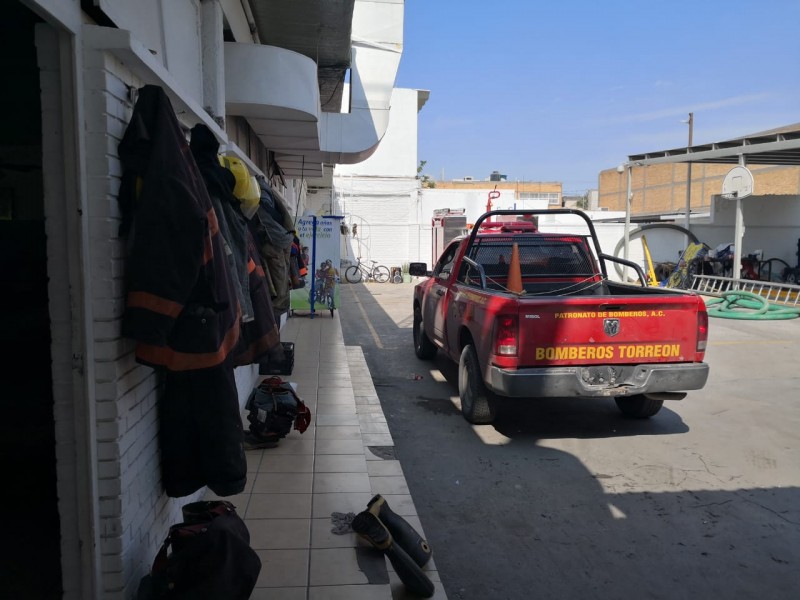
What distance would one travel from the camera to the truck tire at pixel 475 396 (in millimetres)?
6426

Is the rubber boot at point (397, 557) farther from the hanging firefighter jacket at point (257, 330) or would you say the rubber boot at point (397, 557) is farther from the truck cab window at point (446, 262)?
the truck cab window at point (446, 262)

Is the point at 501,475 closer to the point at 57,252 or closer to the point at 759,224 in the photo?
the point at 57,252

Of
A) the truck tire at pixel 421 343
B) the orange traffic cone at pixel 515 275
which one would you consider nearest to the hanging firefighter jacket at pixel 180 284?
the orange traffic cone at pixel 515 275

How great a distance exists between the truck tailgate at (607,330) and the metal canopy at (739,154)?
12697 mm

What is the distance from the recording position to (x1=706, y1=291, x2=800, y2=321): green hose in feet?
47.2

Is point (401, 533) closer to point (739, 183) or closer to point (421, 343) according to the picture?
point (421, 343)

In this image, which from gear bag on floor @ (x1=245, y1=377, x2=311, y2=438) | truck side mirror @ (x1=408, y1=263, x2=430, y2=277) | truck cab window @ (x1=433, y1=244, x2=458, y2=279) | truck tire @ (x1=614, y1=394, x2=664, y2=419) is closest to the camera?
gear bag on floor @ (x1=245, y1=377, x2=311, y2=438)

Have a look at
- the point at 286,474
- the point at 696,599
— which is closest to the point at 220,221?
the point at 286,474

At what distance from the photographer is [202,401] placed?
2.68 meters

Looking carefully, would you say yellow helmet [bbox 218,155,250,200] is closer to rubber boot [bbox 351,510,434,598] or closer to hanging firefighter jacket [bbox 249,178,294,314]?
hanging firefighter jacket [bbox 249,178,294,314]

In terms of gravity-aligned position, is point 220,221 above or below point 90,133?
below

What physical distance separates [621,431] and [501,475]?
1.85 metres

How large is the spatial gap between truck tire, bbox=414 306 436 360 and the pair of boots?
6170 millimetres

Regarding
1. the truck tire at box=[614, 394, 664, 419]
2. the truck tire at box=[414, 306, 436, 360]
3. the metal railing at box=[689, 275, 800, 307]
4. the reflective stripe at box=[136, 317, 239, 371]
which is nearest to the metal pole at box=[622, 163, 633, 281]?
the metal railing at box=[689, 275, 800, 307]
